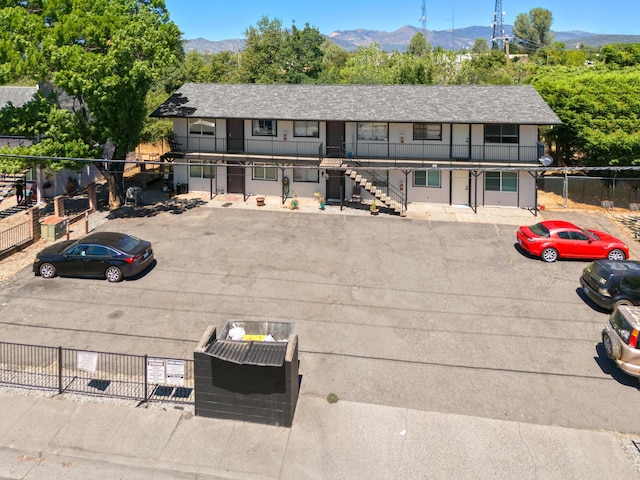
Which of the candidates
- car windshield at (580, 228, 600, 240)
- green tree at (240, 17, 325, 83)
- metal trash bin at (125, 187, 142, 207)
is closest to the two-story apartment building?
metal trash bin at (125, 187, 142, 207)

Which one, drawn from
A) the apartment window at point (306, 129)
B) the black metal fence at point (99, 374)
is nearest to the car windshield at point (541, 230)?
the apartment window at point (306, 129)

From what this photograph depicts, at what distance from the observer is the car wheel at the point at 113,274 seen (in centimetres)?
1975

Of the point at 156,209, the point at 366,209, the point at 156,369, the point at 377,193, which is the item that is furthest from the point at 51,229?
the point at 377,193

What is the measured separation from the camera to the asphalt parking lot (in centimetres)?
1319

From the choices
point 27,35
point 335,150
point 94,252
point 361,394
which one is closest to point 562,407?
point 361,394

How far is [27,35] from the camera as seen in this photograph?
979 inches

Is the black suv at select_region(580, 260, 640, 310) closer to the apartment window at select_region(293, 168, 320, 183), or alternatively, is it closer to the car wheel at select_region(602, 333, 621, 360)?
the car wheel at select_region(602, 333, 621, 360)

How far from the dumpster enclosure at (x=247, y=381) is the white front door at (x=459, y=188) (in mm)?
21290

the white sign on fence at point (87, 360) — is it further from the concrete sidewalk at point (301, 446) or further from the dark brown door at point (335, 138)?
the dark brown door at point (335, 138)

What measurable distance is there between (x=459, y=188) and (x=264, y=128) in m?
12.4

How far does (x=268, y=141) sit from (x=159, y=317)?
700 inches

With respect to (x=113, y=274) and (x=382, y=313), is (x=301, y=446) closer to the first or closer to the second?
(x=382, y=313)

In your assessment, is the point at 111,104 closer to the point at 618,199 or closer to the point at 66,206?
the point at 66,206

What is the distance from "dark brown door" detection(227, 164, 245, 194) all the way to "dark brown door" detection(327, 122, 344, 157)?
5.86 m
